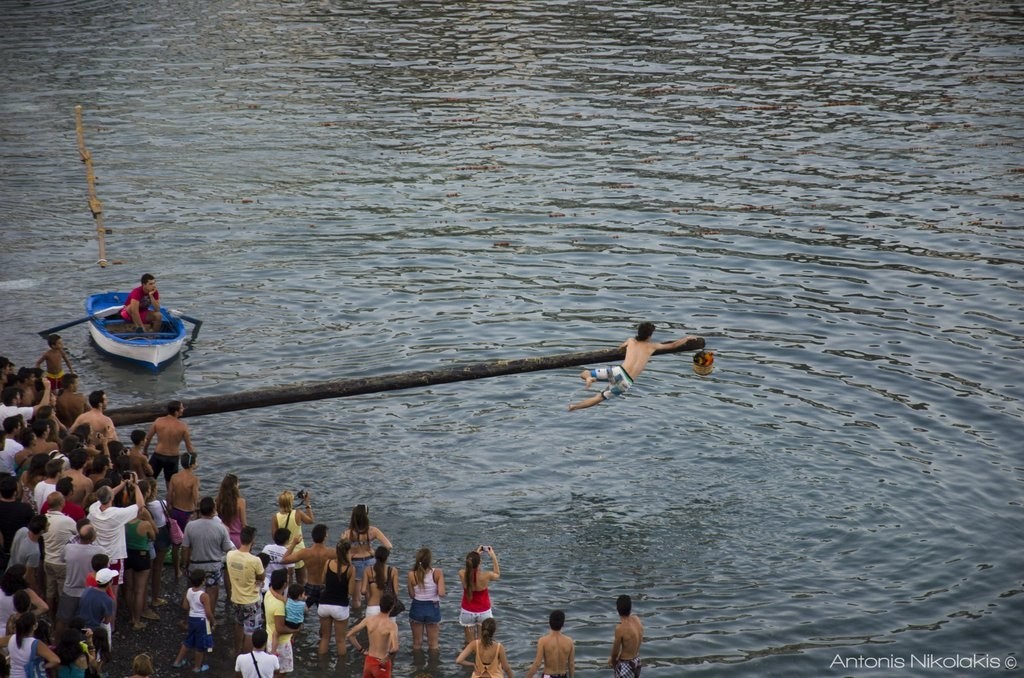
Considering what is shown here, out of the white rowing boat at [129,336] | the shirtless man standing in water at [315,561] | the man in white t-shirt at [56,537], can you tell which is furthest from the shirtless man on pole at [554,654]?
the white rowing boat at [129,336]

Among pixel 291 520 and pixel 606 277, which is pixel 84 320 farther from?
pixel 606 277

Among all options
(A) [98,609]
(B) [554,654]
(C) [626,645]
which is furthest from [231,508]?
(C) [626,645]

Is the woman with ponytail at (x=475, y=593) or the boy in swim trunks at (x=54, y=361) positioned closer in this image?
the woman with ponytail at (x=475, y=593)

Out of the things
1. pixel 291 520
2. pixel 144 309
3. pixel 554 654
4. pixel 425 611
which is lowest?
pixel 425 611

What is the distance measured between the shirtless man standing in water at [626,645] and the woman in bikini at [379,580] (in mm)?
3226

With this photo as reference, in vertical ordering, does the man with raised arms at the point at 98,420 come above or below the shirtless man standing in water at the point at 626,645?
above

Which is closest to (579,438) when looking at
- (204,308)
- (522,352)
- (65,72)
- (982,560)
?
(522,352)

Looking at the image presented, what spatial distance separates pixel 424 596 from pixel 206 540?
332cm

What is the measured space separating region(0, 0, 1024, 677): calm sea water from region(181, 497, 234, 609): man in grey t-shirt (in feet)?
8.09

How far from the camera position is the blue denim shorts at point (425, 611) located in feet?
55.3

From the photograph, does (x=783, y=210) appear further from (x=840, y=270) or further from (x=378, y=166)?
(x=378, y=166)

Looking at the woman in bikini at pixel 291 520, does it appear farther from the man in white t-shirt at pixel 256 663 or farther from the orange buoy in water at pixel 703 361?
the orange buoy in water at pixel 703 361

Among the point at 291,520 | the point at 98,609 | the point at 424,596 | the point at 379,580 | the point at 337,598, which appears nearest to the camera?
the point at 98,609

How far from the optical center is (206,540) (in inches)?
657
